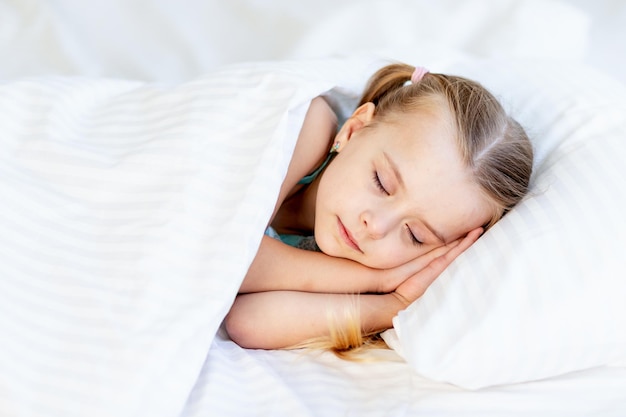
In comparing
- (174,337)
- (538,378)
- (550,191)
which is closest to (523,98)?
(550,191)

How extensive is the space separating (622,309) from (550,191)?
0.21 meters

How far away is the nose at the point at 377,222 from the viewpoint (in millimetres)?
1077

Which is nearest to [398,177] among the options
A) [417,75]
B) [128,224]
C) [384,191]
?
[384,191]

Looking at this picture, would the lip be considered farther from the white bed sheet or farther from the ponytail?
the ponytail

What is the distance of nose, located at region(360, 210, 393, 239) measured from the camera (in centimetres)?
108

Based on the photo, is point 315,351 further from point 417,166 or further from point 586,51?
point 586,51

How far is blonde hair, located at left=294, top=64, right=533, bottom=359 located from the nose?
0.12 m

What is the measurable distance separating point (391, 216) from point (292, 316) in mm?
213

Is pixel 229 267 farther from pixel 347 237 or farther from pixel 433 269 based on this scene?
pixel 433 269

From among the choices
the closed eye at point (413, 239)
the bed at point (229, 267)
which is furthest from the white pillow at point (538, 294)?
the closed eye at point (413, 239)

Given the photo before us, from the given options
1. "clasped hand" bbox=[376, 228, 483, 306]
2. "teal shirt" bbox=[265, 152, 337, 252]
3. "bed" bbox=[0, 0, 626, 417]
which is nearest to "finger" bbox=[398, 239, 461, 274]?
"clasped hand" bbox=[376, 228, 483, 306]

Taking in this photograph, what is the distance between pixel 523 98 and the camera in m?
1.32

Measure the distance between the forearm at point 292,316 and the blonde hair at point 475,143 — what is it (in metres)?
0.02

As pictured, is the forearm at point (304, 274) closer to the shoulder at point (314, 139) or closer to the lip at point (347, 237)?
the lip at point (347, 237)
